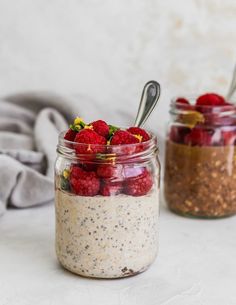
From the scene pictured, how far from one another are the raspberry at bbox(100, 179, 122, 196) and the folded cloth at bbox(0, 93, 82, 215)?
1.25 feet

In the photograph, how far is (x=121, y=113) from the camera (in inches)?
72.9

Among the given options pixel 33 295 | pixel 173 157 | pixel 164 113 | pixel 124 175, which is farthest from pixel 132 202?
pixel 164 113

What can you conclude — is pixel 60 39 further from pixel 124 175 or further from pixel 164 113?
pixel 124 175

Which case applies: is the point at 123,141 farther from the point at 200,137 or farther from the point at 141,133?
the point at 200,137

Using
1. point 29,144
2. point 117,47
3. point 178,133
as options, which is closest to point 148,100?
point 178,133

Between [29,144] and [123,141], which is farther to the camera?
[29,144]

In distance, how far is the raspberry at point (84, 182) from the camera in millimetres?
1021

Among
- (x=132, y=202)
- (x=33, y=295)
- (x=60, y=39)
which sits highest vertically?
(x=60, y=39)

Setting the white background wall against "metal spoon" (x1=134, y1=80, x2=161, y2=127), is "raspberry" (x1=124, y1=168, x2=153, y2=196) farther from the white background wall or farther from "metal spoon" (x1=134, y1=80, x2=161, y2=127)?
the white background wall

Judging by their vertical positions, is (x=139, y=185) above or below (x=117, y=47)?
below

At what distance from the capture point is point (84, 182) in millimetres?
1022

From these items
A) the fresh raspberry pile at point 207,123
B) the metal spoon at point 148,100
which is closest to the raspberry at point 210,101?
the fresh raspberry pile at point 207,123

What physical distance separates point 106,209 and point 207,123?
1.26 ft

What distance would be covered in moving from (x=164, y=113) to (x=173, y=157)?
66 centimetres
